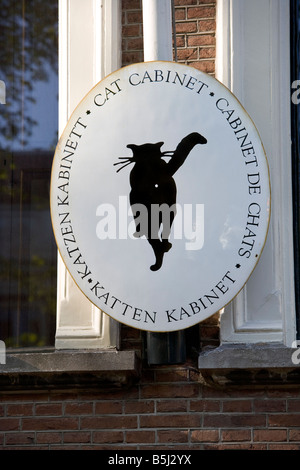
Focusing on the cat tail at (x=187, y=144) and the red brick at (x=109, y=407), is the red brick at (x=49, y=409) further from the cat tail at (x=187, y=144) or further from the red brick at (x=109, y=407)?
the cat tail at (x=187, y=144)

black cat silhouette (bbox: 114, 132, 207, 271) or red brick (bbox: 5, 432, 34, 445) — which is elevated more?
black cat silhouette (bbox: 114, 132, 207, 271)

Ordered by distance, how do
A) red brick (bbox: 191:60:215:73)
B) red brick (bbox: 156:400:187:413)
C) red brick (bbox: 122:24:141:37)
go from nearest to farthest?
red brick (bbox: 156:400:187:413), red brick (bbox: 191:60:215:73), red brick (bbox: 122:24:141:37)

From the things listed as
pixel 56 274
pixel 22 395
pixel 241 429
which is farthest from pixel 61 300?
pixel 241 429

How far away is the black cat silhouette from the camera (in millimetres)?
4230

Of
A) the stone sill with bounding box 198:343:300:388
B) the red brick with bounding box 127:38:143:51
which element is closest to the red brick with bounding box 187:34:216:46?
the red brick with bounding box 127:38:143:51

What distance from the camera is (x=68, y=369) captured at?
4.31 m

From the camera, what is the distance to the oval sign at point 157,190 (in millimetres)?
4152

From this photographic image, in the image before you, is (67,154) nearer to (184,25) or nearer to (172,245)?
(172,245)

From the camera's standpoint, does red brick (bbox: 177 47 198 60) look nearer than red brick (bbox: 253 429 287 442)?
No

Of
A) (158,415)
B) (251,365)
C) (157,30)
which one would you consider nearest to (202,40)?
(157,30)

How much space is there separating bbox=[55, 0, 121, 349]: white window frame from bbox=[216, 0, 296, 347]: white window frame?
56 cm

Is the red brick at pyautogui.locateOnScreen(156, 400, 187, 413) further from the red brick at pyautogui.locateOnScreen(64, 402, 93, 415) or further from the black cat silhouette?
the black cat silhouette
